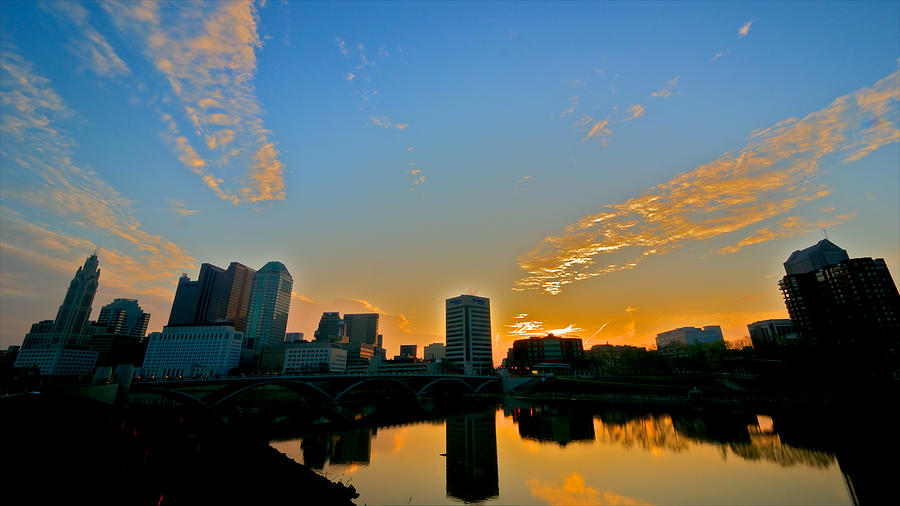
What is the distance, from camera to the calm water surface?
2398cm

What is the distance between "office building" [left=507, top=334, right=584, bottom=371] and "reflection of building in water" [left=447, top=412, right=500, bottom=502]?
443 ft

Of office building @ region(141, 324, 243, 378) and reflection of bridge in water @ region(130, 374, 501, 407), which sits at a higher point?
office building @ region(141, 324, 243, 378)

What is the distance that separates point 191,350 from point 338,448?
533 feet

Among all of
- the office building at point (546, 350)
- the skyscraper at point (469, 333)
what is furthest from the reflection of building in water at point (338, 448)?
the office building at point (546, 350)

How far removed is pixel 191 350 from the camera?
16125 cm

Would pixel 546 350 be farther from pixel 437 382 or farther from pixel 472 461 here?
pixel 472 461

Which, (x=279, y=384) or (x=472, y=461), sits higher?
(x=279, y=384)

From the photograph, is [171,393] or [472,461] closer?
[472,461]

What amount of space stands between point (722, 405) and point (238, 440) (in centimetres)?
7620

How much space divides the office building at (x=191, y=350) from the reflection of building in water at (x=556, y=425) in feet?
472

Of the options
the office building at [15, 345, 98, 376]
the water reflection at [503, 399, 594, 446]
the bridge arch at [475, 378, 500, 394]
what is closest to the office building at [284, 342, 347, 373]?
the office building at [15, 345, 98, 376]

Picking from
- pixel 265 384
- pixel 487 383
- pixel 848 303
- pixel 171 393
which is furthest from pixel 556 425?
pixel 848 303

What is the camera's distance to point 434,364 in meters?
167

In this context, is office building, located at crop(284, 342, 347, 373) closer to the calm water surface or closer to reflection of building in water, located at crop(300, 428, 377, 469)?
the calm water surface
